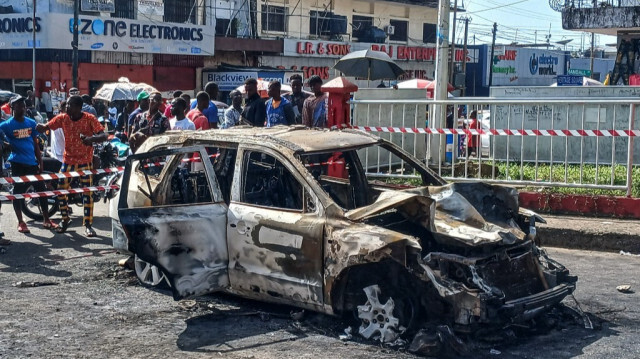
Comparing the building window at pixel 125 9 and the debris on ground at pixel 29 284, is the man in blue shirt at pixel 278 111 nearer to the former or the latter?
the debris on ground at pixel 29 284

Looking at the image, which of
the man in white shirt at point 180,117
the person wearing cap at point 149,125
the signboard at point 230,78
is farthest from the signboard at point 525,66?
the man in white shirt at point 180,117

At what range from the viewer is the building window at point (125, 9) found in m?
34.5

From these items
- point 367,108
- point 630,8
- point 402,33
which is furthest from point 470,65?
point 367,108

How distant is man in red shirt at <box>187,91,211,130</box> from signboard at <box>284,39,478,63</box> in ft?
89.1

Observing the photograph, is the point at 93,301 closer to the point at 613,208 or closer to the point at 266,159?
the point at 266,159

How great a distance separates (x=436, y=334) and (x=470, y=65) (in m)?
51.4

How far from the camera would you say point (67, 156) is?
10.8m

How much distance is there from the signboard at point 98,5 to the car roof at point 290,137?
2607 cm

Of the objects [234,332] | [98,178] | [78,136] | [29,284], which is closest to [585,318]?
[234,332]

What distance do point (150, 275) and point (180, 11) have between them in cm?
3019

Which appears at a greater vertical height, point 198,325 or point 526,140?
point 526,140

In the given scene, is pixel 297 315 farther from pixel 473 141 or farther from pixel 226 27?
pixel 226 27

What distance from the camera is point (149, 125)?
39.0 feet

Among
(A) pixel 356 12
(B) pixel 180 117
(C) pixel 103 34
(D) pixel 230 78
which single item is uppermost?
(A) pixel 356 12
